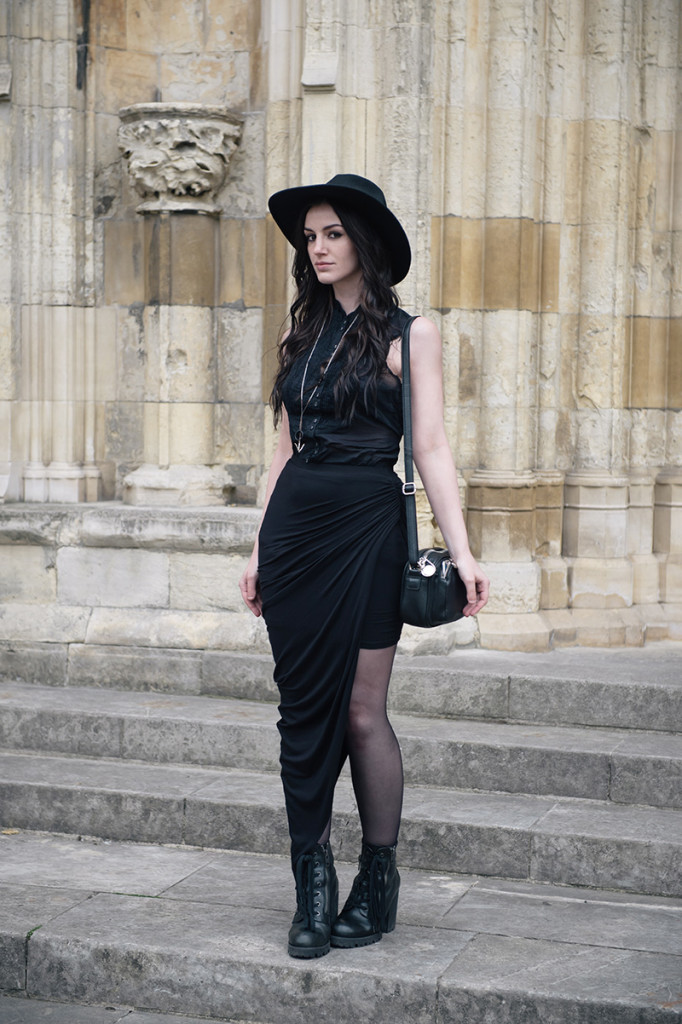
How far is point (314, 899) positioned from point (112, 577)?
283cm

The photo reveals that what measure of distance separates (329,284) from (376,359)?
0.97 feet

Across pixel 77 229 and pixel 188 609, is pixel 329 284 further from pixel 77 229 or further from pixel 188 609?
pixel 77 229

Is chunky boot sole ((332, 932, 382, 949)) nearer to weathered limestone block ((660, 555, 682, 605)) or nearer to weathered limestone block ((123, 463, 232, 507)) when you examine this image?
weathered limestone block ((123, 463, 232, 507))

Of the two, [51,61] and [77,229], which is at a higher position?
[51,61]

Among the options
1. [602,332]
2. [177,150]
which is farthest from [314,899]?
[177,150]

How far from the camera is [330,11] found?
19.2 ft

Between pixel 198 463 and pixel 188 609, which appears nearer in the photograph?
pixel 188 609

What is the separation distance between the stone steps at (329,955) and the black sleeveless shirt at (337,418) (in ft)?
4.26

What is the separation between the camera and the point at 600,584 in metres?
6.39

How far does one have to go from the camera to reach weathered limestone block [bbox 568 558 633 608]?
638cm

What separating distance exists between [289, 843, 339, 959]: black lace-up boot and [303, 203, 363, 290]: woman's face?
1.48m

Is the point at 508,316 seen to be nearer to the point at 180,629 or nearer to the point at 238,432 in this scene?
the point at 238,432

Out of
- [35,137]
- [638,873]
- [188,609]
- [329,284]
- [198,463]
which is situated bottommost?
[638,873]

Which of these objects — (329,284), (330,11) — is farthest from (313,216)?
(330,11)
